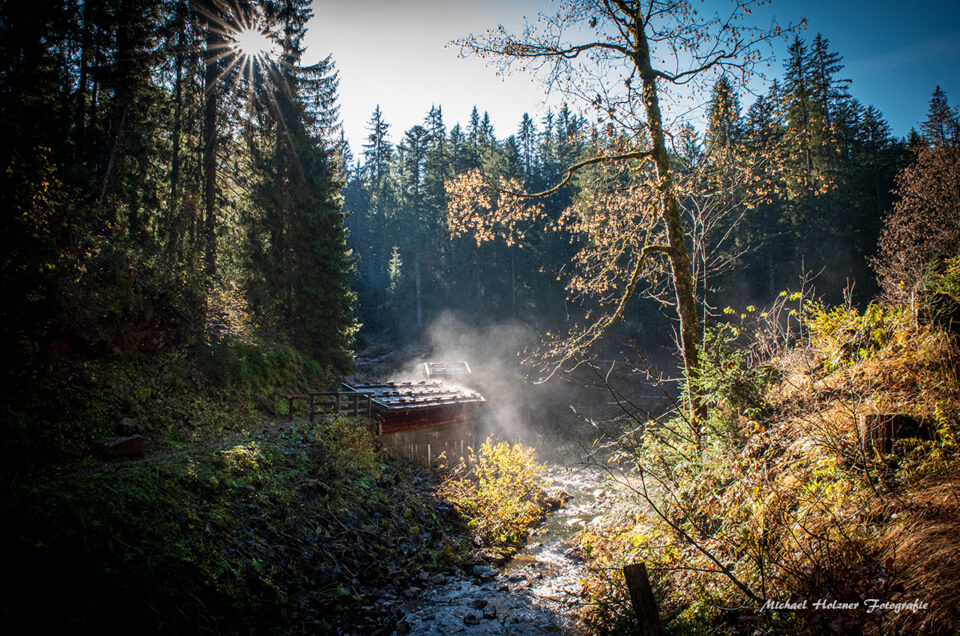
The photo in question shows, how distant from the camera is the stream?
580cm

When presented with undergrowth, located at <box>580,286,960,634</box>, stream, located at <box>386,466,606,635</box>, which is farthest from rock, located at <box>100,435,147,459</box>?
undergrowth, located at <box>580,286,960,634</box>

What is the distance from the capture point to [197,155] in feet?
63.0

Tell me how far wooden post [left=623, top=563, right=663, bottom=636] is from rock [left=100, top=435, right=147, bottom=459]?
398 inches

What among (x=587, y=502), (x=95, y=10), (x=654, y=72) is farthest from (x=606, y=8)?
(x=95, y=10)

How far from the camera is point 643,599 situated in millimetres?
3236

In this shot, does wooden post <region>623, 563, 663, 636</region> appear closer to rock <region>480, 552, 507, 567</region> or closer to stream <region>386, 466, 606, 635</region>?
stream <region>386, 466, 606, 635</region>

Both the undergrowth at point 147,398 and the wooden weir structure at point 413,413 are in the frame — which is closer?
the undergrowth at point 147,398

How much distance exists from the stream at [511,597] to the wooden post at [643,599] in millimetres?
2763

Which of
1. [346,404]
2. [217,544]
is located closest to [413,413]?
[346,404]

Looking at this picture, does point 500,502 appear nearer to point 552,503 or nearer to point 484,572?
point 484,572

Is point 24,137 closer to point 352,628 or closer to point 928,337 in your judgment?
point 352,628

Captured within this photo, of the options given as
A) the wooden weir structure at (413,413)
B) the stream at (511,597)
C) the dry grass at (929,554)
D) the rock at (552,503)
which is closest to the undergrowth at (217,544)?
the stream at (511,597)

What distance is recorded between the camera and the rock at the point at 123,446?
8.10 m

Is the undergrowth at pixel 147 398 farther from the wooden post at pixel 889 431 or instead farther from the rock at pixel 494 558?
the wooden post at pixel 889 431
